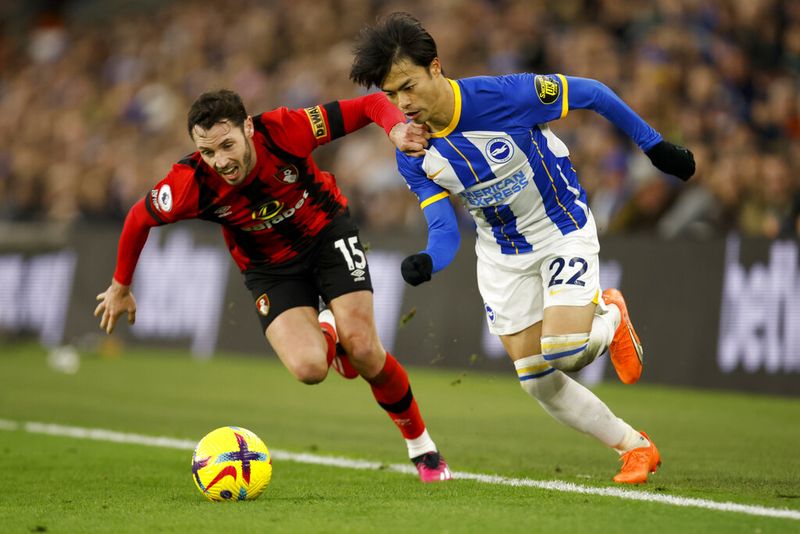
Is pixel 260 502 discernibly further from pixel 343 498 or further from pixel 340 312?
pixel 340 312

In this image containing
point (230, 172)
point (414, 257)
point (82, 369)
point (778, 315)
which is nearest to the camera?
point (414, 257)

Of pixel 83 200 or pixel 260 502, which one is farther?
pixel 83 200

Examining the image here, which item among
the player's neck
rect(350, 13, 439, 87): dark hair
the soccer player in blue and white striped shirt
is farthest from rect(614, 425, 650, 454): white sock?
rect(350, 13, 439, 87): dark hair

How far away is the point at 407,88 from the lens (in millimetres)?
6176

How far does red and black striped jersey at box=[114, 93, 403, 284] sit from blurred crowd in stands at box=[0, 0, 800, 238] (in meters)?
0.61

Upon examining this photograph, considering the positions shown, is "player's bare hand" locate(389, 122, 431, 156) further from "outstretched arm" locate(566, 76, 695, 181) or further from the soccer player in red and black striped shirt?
"outstretched arm" locate(566, 76, 695, 181)

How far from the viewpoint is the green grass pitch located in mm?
5525

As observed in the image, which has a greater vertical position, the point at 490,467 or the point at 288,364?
the point at 288,364

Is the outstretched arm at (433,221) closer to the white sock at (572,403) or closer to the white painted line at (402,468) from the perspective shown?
the white sock at (572,403)

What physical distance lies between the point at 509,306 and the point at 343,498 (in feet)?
4.72

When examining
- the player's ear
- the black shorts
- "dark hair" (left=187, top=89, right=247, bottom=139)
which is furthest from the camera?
the black shorts

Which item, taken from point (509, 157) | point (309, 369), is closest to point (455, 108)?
point (509, 157)

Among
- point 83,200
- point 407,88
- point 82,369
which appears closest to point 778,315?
point 407,88

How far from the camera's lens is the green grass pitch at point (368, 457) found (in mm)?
5525
